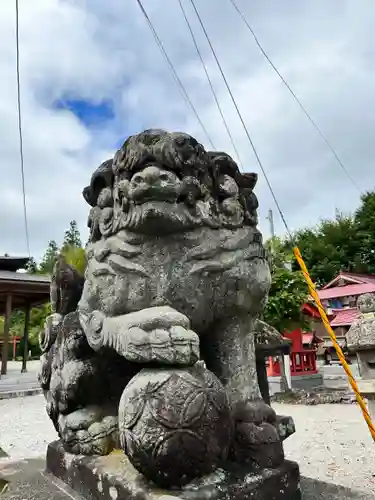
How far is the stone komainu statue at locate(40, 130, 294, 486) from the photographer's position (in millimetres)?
1227

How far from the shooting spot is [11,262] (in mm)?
17766

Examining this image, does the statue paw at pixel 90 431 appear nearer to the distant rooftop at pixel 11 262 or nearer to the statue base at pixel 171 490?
the statue base at pixel 171 490

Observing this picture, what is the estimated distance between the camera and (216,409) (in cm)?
124

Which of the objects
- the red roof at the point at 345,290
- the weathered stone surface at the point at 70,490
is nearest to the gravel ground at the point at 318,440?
the weathered stone surface at the point at 70,490

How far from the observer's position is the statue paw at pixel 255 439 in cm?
139

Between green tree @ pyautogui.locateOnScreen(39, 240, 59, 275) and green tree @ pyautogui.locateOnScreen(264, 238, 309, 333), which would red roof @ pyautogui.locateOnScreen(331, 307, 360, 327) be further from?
green tree @ pyautogui.locateOnScreen(39, 240, 59, 275)

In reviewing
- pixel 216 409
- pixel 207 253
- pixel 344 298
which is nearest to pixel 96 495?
pixel 216 409

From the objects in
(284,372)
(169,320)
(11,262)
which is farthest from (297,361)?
(11,262)

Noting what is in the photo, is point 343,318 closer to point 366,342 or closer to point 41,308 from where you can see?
point 41,308

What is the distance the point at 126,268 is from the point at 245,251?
1.27 feet

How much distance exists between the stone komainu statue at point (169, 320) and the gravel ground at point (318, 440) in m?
2.50

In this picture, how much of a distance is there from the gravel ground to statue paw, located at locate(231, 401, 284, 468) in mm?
2400

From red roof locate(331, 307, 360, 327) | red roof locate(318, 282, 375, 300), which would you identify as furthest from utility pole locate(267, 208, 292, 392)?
red roof locate(318, 282, 375, 300)

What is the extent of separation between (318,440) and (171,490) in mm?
4765
